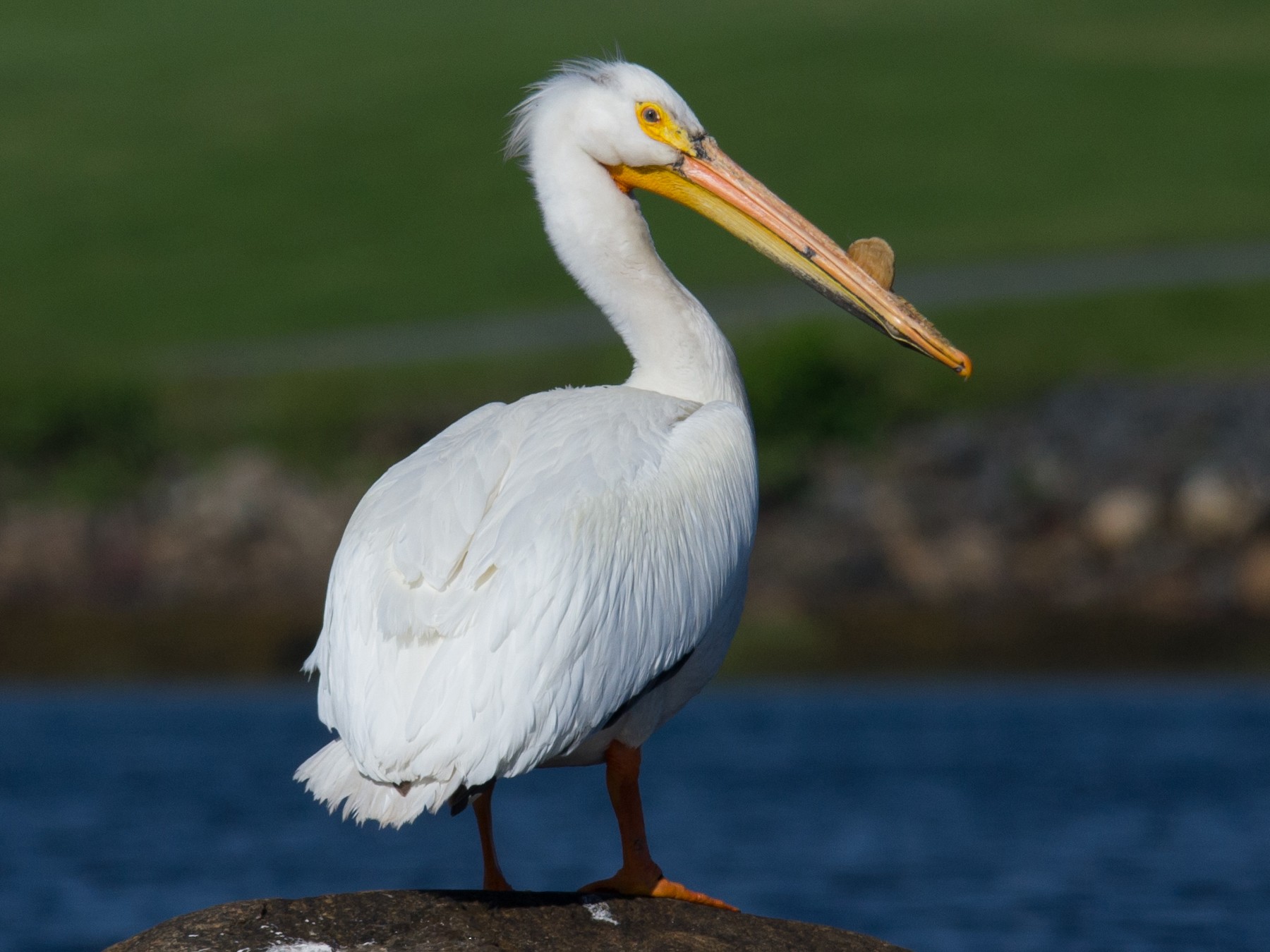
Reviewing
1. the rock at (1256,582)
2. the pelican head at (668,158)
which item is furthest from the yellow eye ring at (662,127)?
the rock at (1256,582)

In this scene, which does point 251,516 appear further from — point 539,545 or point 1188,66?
point 1188,66

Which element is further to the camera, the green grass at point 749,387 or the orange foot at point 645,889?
the green grass at point 749,387

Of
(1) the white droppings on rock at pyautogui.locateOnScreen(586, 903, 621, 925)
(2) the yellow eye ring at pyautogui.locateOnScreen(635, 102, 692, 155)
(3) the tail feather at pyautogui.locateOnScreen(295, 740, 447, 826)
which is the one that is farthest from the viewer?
(2) the yellow eye ring at pyautogui.locateOnScreen(635, 102, 692, 155)

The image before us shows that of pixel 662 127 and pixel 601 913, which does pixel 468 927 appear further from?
pixel 662 127

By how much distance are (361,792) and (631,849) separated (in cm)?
81

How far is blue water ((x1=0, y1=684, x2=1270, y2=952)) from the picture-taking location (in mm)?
8930

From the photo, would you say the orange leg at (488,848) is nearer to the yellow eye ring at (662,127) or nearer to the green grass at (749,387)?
the yellow eye ring at (662,127)

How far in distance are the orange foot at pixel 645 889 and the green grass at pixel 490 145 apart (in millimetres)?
15139

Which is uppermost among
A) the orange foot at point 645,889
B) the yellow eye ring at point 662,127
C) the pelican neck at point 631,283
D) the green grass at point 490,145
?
the green grass at point 490,145

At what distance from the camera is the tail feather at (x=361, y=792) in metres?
4.46

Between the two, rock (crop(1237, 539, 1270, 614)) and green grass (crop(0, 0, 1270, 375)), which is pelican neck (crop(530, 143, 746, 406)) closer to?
rock (crop(1237, 539, 1270, 614))

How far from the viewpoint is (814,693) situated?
1485cm

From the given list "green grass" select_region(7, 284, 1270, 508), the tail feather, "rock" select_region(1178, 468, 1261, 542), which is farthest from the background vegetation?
the tail feather

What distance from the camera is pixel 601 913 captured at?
501 cm
